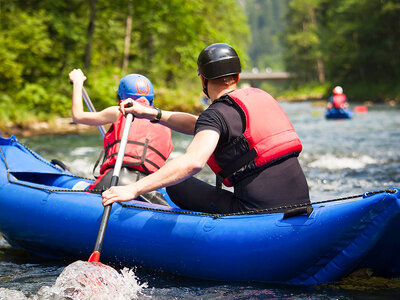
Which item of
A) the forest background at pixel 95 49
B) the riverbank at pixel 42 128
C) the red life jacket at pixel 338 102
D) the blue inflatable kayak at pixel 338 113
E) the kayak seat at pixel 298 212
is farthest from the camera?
the red life jacket at pixel 338 102

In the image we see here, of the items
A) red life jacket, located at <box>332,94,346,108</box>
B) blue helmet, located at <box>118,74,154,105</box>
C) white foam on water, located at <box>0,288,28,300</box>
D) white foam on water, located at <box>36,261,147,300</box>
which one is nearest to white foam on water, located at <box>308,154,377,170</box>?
blue helmet, located at <box>118,74,154,105</box>

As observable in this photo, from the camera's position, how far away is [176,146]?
11.3m

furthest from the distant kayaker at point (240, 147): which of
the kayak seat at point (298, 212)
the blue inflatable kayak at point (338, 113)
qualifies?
the blue inflatable kayak at point (338, 113)

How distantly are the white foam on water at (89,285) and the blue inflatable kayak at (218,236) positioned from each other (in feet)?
1.15

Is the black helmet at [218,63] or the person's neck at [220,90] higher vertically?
the black helmet at [218,63]

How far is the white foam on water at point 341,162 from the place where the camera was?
315 inches

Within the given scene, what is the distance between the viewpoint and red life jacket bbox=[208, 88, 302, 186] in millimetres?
2869

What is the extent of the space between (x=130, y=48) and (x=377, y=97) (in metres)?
19.2

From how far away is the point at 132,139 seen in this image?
381 cm

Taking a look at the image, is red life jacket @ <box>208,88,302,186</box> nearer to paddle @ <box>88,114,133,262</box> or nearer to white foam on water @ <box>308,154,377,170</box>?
paddle @ <box>88,114,133,262</box>

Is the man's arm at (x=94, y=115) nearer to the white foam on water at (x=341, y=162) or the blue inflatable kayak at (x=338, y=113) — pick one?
the white foam on water at (x=341, y=162)

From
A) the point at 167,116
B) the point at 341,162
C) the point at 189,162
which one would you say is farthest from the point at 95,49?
the point at 189,162

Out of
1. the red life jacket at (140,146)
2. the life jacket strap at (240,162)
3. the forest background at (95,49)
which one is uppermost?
the forest background at (95,49)

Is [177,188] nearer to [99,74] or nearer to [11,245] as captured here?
[11,245]
